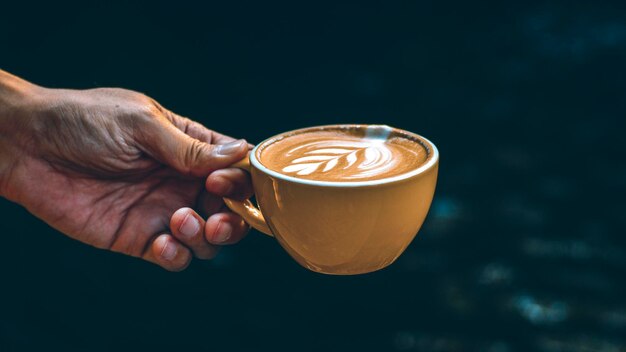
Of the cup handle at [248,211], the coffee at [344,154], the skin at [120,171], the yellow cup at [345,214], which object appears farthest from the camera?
the skin at [120,171]

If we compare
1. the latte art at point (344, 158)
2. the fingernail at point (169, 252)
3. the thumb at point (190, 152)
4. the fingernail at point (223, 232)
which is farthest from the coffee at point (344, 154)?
the fingernail at point (169, 252)

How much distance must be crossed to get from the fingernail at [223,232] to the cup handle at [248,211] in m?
0.13

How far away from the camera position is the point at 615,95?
2.10 meters

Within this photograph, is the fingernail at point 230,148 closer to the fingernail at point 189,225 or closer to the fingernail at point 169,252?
the fingernail at point 189,225

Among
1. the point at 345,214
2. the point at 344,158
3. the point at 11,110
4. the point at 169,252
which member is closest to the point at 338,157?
the point at 344,158

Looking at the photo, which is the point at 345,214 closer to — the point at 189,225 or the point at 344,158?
the point at 344,158

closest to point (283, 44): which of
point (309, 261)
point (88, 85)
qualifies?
point (88, 85)

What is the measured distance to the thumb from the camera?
1.24m

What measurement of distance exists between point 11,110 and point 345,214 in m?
0.93

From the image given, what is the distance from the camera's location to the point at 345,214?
94cm

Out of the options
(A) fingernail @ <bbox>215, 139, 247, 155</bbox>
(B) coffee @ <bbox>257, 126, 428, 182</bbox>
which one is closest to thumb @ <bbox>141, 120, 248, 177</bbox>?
(A) fingernail @ <bbox>215, 139, 247, 155</bbox>

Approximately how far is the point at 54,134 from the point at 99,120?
13cm

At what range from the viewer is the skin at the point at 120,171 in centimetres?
131

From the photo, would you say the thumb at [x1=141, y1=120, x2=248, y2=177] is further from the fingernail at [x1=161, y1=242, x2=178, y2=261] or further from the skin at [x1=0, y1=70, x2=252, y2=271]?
the fingernail at [x1=161, y1=242, x2=178, y2=261]
